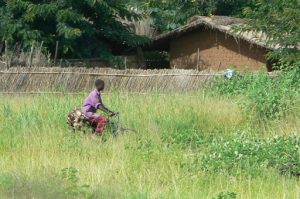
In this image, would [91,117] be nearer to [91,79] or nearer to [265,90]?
[265,90]

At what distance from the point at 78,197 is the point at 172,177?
5.69 ft

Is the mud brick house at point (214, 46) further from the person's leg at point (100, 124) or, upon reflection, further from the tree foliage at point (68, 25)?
the person's leg at point (100, 124)

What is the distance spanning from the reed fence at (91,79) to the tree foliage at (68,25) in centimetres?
237

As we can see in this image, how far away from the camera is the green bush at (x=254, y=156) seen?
836 centimetres

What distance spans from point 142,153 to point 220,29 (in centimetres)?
1182

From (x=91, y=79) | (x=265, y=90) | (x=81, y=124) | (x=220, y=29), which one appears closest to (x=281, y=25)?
(x=220, y=29)

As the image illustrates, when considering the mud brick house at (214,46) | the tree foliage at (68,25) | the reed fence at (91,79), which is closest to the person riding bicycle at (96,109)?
the reed fence at (91,79)

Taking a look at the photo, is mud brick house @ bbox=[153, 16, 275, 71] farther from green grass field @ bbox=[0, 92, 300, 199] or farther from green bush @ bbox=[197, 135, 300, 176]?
green bush @ bbox=[197, 135, 300, 176]

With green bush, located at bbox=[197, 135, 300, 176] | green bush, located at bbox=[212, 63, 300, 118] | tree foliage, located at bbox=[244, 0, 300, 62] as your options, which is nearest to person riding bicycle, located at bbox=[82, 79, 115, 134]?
green bush, located at bbox=[197, 135, 300, 176]

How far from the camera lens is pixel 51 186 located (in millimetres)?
7105

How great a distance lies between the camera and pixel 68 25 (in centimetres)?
2008

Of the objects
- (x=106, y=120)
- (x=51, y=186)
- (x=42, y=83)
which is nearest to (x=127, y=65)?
(x=42, y=83)

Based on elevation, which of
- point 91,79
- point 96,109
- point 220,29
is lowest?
point 96,109

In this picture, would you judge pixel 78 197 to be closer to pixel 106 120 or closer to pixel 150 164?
pixel 150 164
